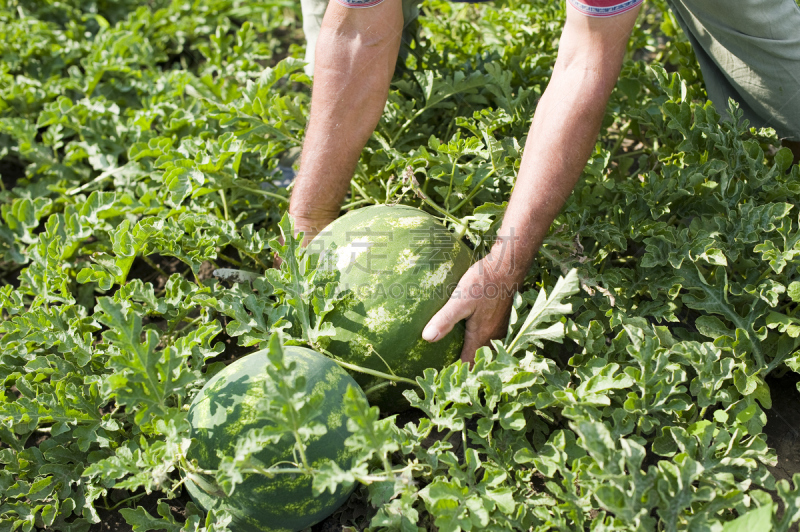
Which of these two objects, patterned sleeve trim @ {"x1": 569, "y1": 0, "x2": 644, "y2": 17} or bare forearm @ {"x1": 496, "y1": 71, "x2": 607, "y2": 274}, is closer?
patterned sleeve trim @ {"x1": 569, "y1": 0, "x2": 644, "y2": 17}

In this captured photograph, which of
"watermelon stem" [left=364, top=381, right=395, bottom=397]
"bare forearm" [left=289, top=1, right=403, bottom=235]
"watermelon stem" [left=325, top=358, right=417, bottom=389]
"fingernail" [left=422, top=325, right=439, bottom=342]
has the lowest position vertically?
"watermelon stem" [left=364, top=381, right=395, bottom=397]

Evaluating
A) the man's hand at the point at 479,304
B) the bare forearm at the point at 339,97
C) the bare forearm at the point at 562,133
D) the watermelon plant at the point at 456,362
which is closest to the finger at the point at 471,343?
the man's hand at the point at 479,304

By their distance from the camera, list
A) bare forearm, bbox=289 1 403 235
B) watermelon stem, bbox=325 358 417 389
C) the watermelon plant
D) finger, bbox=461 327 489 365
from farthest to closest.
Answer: bare forearm, bbox=289 1 403 235 < finger, bbox=461 327 489 365 < watermelon stem, bbox=325 358 417 389 < the watermelon plant

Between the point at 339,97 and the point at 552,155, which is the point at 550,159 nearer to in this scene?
the point at 552,155

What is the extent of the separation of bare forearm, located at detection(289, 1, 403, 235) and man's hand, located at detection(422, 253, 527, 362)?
→ 76 centimetres

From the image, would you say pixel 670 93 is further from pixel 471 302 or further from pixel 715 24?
pixel 471 302

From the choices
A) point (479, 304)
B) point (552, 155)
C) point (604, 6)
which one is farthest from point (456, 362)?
point (604, 6)

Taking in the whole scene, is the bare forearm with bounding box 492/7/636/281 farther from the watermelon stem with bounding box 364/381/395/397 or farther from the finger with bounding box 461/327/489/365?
the watermelon stem with bounding box 364/381/395/397

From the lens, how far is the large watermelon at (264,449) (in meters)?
1.83

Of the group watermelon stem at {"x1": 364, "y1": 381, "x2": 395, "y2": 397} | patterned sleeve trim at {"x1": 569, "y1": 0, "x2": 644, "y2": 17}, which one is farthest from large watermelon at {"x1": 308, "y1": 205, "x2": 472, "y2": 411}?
patterned sleeve trim at {"x1": 569, "y1": 0, "x2": 644, "y2": 17}

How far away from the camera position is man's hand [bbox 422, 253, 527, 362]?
2096 mm

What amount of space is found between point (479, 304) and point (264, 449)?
0.85 meters

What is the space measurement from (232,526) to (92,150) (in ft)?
7.85

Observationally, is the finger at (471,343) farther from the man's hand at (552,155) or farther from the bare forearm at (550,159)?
the bare forearm at (550,159)
